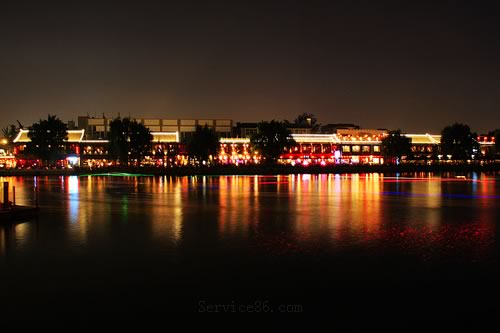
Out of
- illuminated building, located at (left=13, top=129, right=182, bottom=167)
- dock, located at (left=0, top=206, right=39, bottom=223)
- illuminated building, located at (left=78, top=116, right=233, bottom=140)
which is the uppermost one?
illuminated building, located at (left=78, top=116, right=233, bottom=140)

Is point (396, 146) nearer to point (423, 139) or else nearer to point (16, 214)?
point (423, 139)

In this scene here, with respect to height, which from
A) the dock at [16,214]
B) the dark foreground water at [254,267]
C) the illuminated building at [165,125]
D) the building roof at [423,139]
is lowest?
the dark foreground water at [254,267]

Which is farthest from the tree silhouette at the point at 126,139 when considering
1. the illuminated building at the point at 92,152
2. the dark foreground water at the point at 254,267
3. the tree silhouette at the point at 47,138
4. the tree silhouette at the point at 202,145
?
the dark foreground water at the point at 254,267

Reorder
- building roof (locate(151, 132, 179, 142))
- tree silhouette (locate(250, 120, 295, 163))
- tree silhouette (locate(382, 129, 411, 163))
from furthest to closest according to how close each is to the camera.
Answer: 1. building roof (locate(151, 132, 179, 142))
2. tree silhouette (locate(382, 129, 411, 163))
3. tree silhouette (locate(250, 120, 295, 163))

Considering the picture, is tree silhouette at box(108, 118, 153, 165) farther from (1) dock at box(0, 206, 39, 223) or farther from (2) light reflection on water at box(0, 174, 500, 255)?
(1) dock at box(0, 206, 39, 223)

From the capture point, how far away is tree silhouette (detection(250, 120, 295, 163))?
10206cm

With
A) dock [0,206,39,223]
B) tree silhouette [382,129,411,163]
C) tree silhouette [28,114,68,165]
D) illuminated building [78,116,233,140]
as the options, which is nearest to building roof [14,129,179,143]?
illuminated building [78,116,233,140]

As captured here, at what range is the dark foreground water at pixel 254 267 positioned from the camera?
1189 centimetres

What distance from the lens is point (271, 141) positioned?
10206 cm

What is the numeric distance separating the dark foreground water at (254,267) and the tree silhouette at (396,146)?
312 feet

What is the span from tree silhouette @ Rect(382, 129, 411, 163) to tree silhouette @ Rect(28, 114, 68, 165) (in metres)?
70.5

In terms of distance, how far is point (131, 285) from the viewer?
13.8 meters

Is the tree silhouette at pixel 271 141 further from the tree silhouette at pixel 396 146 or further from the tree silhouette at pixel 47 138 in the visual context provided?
the tree silhouette at pixel 47 138

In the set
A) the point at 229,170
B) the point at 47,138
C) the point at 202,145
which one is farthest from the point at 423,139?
the point at 47,138
